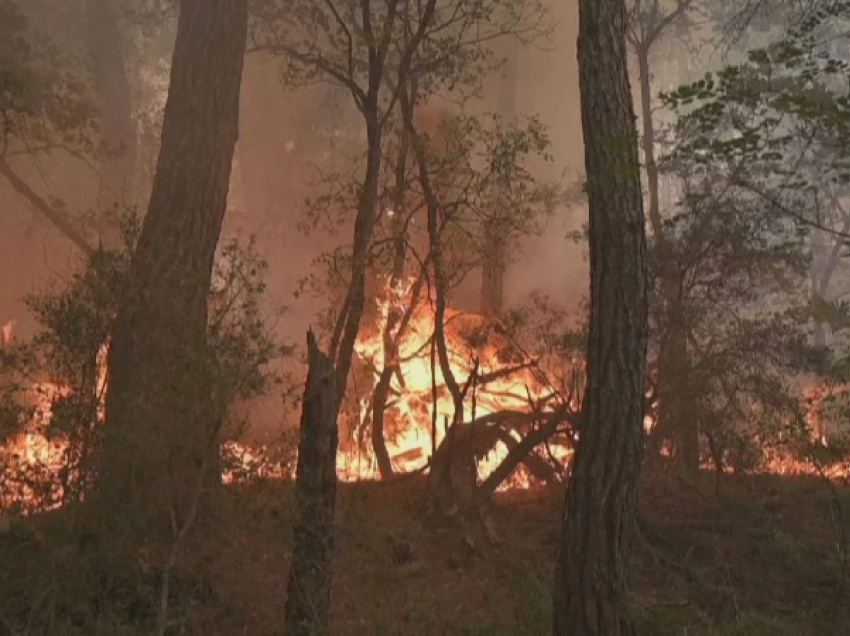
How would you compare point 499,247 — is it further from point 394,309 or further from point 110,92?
point 110,92

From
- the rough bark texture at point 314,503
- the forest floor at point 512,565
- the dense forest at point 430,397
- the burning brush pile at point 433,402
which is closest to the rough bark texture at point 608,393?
the dense forest at point 430,397

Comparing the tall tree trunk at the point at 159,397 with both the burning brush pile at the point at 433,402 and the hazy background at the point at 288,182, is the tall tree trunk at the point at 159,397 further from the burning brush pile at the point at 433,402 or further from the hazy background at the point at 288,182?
the hazy background at the point at 288,182

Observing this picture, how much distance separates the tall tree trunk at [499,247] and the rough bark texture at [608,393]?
5698 millimetres

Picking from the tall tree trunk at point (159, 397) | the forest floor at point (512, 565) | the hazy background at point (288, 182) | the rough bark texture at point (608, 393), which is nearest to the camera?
the tall tree trunk at point (159, 397)

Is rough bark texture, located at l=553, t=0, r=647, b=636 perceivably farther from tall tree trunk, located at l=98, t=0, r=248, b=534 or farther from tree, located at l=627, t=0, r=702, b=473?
tree, located at l=627, t=0, r=702, b=473

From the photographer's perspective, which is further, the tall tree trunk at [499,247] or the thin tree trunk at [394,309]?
the thin tree trunk at [394,309]

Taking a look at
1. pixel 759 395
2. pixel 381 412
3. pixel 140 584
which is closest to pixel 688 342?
pixel 759 395

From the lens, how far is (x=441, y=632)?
7820mm

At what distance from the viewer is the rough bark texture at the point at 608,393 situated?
20.8ft

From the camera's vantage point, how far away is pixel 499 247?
519 inches

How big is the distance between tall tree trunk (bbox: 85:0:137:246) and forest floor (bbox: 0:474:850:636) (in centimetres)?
1230

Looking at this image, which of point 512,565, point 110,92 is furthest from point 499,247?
point 110,92

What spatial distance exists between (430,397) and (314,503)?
24.2 feet

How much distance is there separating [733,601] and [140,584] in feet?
17.6
